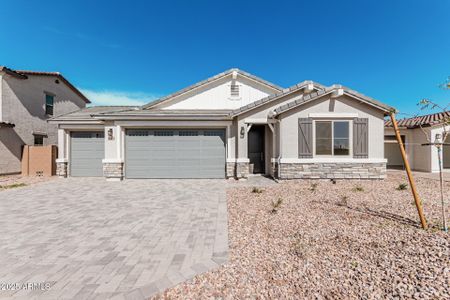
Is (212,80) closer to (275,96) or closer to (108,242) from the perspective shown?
(275,96)

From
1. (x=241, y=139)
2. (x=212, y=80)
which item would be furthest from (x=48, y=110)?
(x=241, y=139)

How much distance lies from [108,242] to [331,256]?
3.85 m

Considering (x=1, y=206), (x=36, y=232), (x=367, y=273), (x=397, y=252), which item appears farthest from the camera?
(x=1, y=206)

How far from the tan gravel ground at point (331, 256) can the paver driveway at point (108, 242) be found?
17.1 inches

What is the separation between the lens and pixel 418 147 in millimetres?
12242

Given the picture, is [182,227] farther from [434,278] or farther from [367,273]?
[434,278]

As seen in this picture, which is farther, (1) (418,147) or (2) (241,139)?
(1) (418,147)

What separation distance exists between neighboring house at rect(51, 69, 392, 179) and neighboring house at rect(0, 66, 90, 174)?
426 cm

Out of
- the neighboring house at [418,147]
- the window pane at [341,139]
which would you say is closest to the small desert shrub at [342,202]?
the window pane at [341,139]

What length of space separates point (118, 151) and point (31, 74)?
34.2ft

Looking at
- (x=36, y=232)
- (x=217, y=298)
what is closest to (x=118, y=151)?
(x=36, y=232)

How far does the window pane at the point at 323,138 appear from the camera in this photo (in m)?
8.99

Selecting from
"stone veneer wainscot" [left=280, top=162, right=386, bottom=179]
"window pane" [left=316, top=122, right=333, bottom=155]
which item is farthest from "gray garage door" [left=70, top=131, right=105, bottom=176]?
"window pane" [left=316, top=122, right=333, bottom=155]

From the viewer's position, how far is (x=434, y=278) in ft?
7.57
